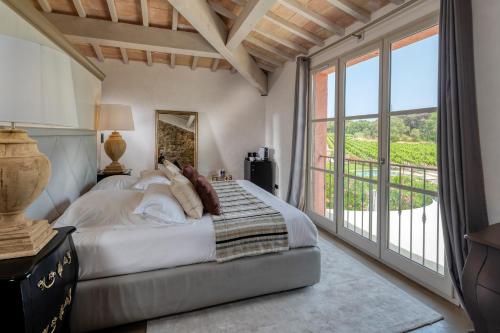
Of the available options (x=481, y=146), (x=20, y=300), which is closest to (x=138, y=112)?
(x=20, y=300)

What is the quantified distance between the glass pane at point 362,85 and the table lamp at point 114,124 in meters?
2.99

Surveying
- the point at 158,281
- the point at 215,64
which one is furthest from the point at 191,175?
the point at 215,64

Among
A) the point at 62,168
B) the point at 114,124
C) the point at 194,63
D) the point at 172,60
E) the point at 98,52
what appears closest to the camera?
the point at 62,168

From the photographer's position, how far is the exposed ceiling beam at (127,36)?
3494mm

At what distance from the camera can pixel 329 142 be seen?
395cm

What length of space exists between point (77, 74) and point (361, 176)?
3251 mm

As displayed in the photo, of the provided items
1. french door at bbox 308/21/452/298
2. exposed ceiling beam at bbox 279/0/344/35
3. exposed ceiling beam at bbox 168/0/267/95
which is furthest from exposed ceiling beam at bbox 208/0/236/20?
french door at bbox 308/21/452/298

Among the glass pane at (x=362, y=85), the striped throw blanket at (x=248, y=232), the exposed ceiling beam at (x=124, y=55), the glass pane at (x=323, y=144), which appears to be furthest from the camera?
the exposed ceiling beam at (x=124, y=55)

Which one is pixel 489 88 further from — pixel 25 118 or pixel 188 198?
pixel 25 118

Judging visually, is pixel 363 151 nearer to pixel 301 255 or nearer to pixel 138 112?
pixel 301 255

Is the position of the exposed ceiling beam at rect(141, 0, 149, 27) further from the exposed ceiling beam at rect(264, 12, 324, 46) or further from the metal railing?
the metal railing

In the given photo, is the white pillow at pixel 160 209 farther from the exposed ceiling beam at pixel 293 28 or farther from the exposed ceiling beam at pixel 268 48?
the exposed ceiling beam at pixel 268 48

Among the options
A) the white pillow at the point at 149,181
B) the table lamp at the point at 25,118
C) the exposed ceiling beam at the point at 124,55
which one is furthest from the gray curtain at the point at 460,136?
the exposed ceiling beam at the point at 124,55

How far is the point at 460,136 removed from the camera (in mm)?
1969
